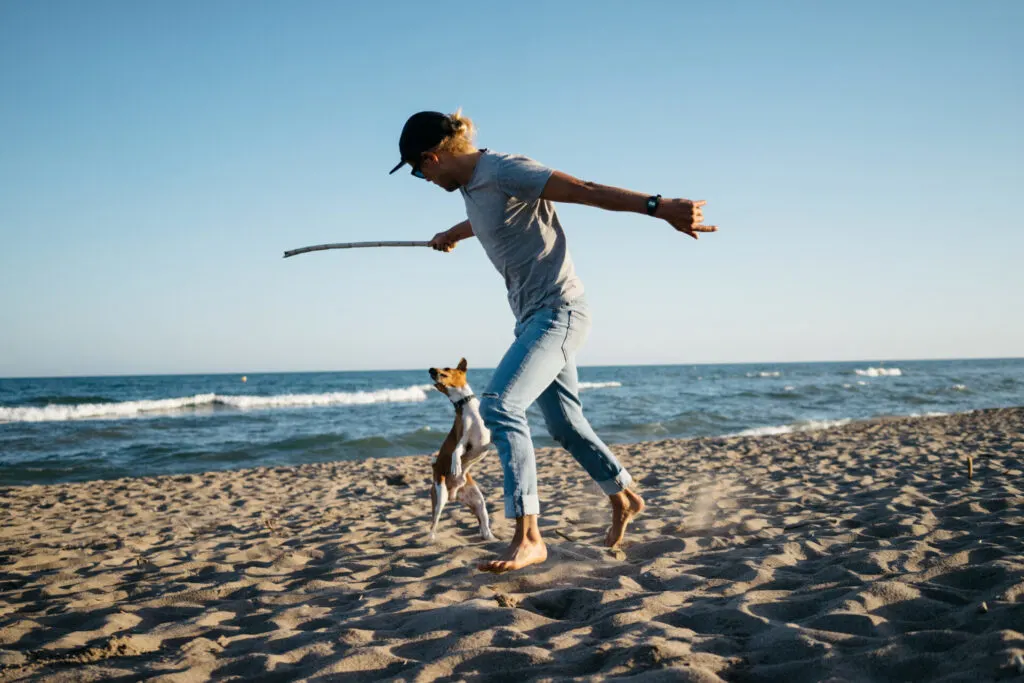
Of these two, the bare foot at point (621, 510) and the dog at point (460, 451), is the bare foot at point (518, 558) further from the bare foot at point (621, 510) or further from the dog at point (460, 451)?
the dog at point (460, 451)

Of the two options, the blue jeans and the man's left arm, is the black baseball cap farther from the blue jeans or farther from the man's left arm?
the blue jeans

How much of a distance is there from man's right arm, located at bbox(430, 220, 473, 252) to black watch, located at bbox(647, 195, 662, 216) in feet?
4.21

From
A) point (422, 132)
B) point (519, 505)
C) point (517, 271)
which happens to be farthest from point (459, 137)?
point (519, 505)

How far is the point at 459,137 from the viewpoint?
2859 mm

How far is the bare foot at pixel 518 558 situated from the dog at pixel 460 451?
3.23ft

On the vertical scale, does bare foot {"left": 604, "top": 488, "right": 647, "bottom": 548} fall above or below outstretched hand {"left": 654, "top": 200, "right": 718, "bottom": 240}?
below

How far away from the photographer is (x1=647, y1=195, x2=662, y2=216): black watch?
251 cm

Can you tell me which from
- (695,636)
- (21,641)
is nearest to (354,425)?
(21,641)

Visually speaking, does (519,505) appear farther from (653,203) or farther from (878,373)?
(878,373)

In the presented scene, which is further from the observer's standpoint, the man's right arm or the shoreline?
the shoreline

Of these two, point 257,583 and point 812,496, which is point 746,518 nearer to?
point 812,496

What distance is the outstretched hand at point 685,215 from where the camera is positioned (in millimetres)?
2479

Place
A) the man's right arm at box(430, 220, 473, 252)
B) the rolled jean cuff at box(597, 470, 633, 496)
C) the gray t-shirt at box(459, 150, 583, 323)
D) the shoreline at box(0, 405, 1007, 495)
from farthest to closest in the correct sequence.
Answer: the shoreline at box(0, 405, 1007, 495) < the man's right arm at box(430, 220, 473, 252) < the rolled jean cuff at box(597, 470, 633, 496) < the gray t-shirt at box(459, 150, 583, 323)

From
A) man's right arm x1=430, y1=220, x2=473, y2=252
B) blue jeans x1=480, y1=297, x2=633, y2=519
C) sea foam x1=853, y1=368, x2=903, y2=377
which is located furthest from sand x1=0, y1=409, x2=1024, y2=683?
sea foam x1=853, y1=368, x2=903, y2=377
